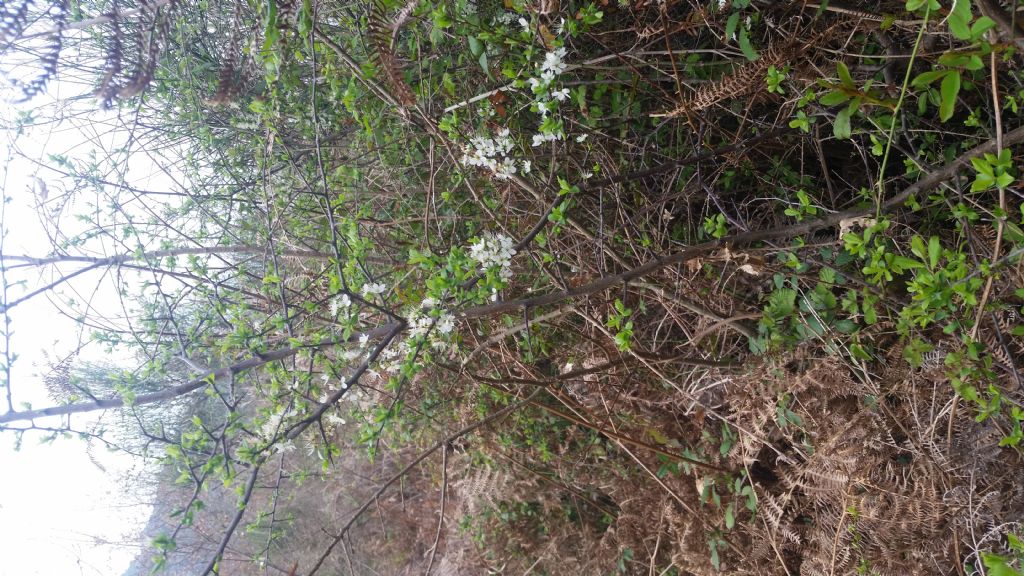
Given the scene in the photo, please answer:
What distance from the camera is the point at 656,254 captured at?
1960 millimetres

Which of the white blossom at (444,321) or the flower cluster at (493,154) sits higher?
the flower cluster at (493,154)

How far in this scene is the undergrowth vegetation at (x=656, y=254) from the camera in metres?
1.47

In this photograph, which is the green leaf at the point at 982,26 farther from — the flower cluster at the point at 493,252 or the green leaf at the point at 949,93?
the flower cluster at the point at 493,252

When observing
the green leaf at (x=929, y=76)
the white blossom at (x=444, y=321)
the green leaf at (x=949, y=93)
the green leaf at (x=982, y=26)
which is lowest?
the white blossom at (x=444, y=321)

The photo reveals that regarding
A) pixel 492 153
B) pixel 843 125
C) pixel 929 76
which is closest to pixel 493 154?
pixel 492 153

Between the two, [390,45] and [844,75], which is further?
[390,45]

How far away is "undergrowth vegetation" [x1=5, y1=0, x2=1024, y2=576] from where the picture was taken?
1.47 m

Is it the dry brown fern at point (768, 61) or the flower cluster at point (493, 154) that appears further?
the flower cluster at point (493, 154)

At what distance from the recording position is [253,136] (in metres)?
2.57

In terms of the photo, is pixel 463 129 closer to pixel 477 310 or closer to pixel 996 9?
pixel 477 310

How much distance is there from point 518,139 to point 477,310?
635 millimetres

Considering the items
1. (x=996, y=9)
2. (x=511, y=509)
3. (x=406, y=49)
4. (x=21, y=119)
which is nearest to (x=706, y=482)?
(x=511, y=509)

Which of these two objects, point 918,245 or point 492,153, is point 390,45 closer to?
point 492,153

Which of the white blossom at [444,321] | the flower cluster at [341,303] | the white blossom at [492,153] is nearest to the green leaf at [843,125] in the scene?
the white blossom at [492,153]
